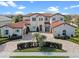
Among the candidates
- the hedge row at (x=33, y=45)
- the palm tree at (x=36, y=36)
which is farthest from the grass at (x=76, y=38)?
the palm tree at (x=36, y=36)

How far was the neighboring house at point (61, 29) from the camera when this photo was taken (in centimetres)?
970

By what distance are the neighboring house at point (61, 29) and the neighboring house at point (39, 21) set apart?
208 mm

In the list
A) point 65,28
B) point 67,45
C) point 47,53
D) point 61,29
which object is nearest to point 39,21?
point 61,29

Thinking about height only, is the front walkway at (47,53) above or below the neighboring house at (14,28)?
below

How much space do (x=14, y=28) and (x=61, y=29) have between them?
5.32ft

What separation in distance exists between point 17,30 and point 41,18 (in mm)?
921

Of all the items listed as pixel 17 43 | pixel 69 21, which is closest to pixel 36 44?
pixel 17 43

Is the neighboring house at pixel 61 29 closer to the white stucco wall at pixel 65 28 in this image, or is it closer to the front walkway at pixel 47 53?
the white stucco wall at pixel 65 28

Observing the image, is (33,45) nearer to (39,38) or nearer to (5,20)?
(39,38)

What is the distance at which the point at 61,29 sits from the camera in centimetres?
977

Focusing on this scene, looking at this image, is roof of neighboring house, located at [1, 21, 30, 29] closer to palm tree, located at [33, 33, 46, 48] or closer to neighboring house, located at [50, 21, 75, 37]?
palm tree, located at [33, 33, 46, 48]

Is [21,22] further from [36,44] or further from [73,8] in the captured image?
[73,8]

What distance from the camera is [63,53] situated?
378 inches

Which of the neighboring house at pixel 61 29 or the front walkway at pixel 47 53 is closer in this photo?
the front walkway at pixel 47 53
